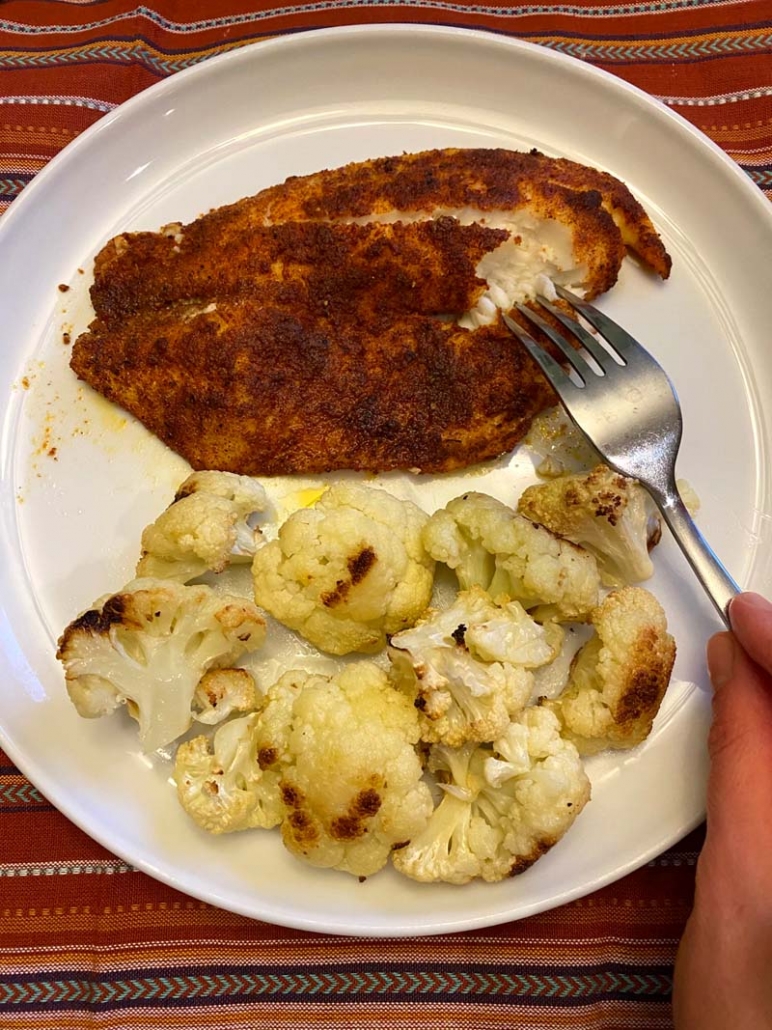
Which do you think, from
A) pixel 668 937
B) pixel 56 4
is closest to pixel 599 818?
pixel 668 937

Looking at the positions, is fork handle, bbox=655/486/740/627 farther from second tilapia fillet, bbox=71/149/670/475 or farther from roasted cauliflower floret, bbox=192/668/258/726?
roasted cauliflower floret, bbox=192/668/258/726

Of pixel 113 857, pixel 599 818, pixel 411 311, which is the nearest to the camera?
pixel 599 818

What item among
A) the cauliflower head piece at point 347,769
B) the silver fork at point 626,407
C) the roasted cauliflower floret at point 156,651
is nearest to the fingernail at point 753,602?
the silver fork at point 626,407

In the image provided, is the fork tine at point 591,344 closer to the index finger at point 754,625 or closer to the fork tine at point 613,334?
the fork tine at point 613,334

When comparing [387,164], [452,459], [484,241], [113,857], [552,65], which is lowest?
[113,857]

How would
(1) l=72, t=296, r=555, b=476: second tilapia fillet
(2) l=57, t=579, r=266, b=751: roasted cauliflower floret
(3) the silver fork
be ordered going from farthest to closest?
(1) l=72, t=296, r=555, b=476: second tilapia fillet, (3) the silver fork, (2) l=57, t=579, r=266, b=751: roasted cauliflower floret

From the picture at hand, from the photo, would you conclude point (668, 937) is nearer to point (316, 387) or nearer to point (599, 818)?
point (599, 818)

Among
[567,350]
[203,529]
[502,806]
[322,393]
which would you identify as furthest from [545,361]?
[502,806]

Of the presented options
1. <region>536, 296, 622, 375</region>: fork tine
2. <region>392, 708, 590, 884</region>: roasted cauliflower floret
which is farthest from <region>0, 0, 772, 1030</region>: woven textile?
<region>536, 296, 622, 375</region>: fork tine
